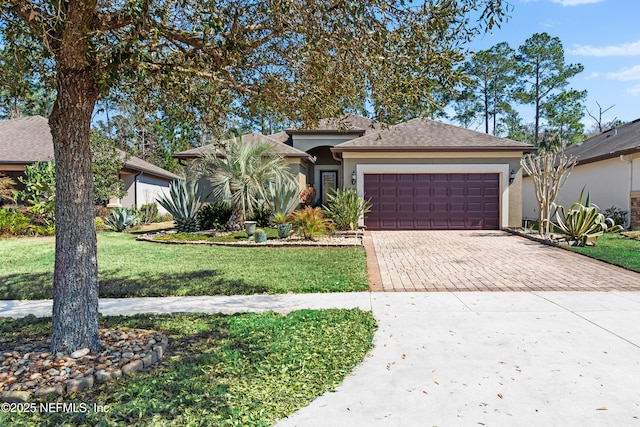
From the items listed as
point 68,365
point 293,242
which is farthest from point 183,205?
point 68,365

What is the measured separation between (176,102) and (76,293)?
3.28 metres

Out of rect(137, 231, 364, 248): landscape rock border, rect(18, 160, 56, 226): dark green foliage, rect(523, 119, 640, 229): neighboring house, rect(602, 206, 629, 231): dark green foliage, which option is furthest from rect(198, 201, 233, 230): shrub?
rect(523, 119, 640, 229): neighboring house

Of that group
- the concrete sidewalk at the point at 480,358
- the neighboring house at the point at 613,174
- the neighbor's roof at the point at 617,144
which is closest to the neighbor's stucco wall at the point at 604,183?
the neighboring house at the point at 613,174

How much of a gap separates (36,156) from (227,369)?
19.7 meters

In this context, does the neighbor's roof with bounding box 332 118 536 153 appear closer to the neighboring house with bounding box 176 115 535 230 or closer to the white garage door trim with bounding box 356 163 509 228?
the neighboring house with bounding box 176 115 535 230

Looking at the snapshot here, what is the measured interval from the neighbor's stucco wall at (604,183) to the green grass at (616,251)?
118 inches

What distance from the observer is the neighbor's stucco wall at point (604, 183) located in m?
15.4

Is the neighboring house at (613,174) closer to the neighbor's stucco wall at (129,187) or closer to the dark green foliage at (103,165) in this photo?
the dark green foliage at (103,165)

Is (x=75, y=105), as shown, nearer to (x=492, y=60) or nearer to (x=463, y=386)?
(x=463, y=386)

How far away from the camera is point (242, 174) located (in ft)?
45.9

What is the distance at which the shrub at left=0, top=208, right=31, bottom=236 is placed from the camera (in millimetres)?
14781

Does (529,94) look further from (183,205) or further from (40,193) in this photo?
(40,193)

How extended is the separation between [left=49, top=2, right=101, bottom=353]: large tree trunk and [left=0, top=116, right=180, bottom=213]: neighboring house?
13890mm

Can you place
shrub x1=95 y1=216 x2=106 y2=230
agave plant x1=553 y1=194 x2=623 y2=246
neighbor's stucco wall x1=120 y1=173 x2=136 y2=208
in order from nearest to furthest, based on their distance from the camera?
agave plant x1=553 y1=194 x2=623 y2=246 < shrub x1=95 y1=216 x2=106 y2=230 < neighbor's stucco wall x1=120 y1=173 x2=136 y2=208
